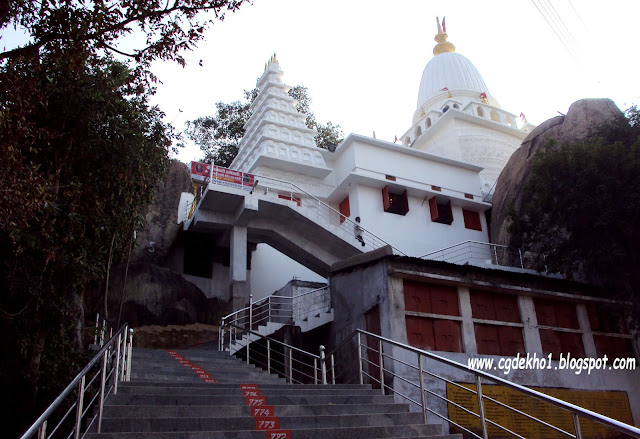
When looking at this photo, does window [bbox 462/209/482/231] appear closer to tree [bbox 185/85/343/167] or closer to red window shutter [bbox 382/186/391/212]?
red window shutter [bbox 382/186/391/212]

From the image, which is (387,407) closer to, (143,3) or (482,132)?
(143,3)

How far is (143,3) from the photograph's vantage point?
6.93 metres

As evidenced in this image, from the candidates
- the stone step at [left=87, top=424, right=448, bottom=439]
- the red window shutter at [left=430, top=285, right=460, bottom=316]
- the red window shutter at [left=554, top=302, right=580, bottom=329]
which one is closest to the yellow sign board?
the red window shutter at [left=430, top=285, right=460, bottom=316]

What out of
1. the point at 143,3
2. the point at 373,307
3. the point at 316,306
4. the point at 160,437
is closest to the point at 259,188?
the point at 316,306

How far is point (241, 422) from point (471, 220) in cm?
2002

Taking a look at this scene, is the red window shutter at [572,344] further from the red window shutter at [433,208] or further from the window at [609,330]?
the red window shutter at [433,208]

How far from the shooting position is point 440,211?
949 inches

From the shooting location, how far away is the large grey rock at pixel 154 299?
689 inches

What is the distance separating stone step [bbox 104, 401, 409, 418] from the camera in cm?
610

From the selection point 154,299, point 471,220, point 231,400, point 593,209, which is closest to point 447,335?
point 593,209

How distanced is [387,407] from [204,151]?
26426mm

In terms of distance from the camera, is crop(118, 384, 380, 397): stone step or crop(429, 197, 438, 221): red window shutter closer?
crop(118, 384, 380, 397): stone step

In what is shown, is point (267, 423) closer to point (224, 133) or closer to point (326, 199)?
point (326, 199)

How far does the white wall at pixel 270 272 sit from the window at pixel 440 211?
5.70 metres
